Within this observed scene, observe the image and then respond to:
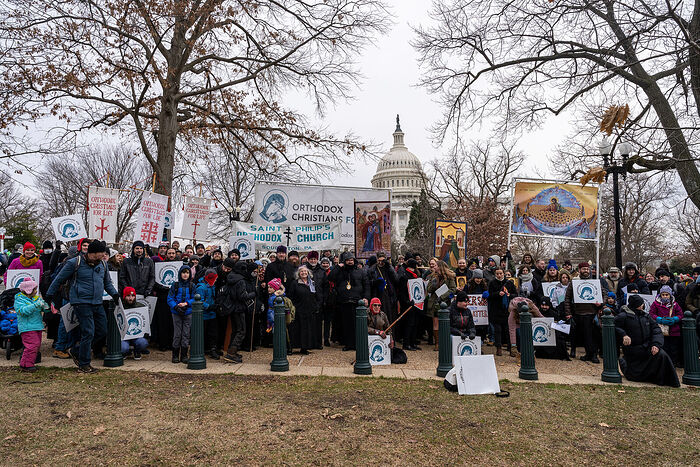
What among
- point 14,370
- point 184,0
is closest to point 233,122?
point 184,0

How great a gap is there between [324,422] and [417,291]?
5.41 metres

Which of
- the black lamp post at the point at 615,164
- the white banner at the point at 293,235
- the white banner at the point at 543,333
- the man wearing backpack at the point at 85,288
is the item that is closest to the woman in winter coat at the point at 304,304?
the white banner at the point at 293,235

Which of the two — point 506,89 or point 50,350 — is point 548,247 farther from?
point 50,350

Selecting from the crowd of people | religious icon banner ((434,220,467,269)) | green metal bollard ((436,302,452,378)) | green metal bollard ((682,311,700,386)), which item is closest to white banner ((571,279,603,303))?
the crowd of people

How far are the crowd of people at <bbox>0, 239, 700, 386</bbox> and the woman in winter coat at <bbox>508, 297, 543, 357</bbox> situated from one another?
0.08 ft

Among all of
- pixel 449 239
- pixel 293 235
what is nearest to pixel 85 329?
pixel 293 235

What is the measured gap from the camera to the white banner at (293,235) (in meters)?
11.7

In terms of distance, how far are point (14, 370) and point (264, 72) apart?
1336 centimetres

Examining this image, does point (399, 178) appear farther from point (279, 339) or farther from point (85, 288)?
point (85, 288)

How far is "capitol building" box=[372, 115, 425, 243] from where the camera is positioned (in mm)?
91700

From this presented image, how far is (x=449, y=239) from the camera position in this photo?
14008 millimetres

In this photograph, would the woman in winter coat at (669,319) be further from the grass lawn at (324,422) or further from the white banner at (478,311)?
the white banner at (478,311)

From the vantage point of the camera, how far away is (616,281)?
36.7 feet

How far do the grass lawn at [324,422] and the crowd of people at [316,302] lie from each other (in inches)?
42.6
